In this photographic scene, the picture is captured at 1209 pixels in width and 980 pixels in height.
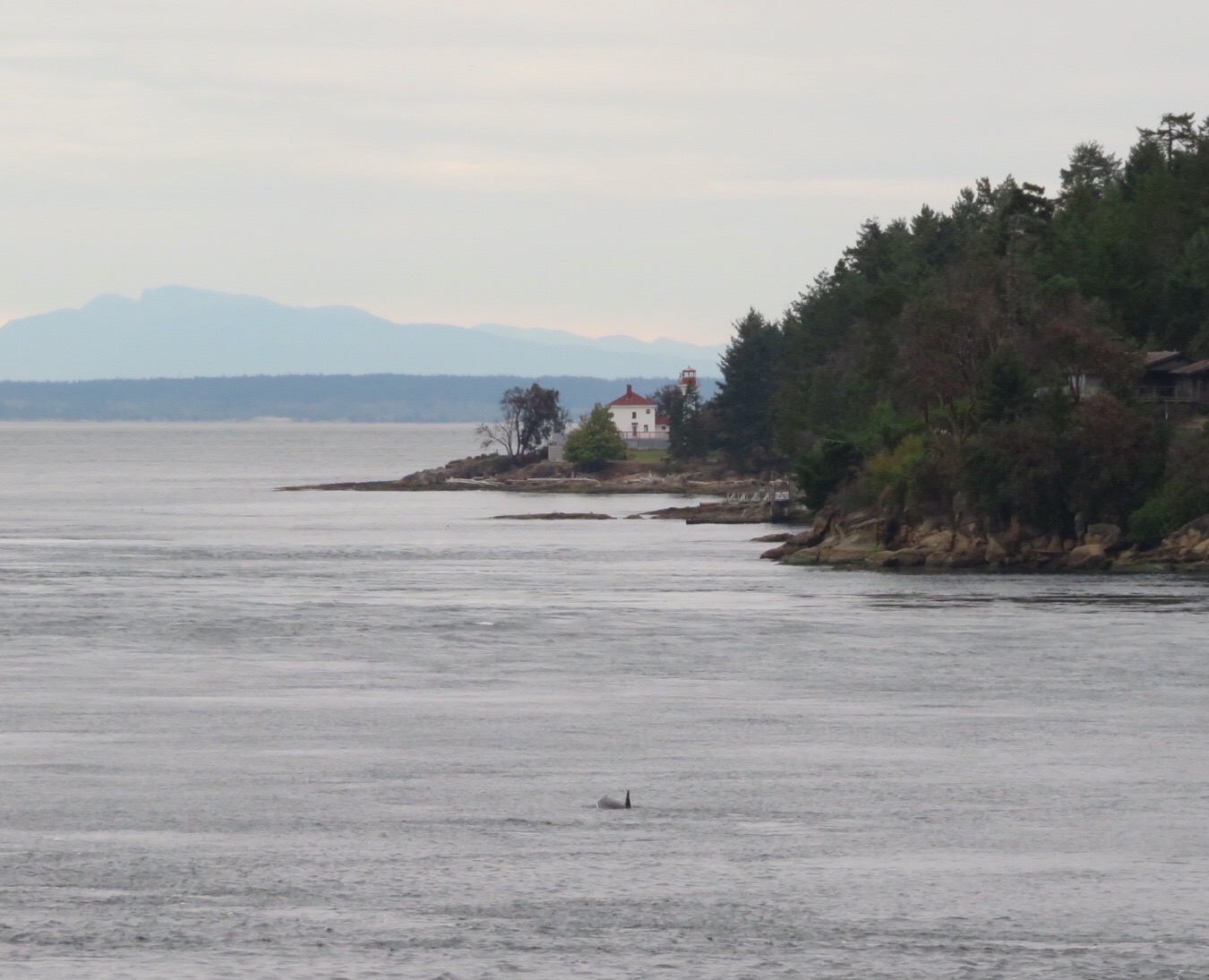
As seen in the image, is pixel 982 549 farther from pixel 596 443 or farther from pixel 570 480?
pixel 596 443

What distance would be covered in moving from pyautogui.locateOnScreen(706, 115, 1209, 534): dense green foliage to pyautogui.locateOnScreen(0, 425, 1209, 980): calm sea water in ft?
41.6

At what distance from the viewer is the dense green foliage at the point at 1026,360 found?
248 feet

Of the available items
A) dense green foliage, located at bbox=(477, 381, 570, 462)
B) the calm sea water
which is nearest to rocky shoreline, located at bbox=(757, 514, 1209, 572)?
the calm sea water

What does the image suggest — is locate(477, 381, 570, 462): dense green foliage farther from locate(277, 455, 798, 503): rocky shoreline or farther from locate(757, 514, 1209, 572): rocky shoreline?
locate(757, 514, 1209, 572): rocky shoreline

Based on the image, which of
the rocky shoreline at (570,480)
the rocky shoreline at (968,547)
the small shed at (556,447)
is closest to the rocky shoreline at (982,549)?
the rocky shoreline at (968,547)

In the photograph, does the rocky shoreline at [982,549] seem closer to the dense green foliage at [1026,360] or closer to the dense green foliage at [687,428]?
the dense green foliage at [1026,360]

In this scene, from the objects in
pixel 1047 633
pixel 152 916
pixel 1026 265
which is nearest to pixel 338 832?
pixel 152 916

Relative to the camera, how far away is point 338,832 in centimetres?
2600

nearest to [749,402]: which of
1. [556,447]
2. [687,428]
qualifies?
[687,428]

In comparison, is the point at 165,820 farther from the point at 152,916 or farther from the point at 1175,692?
the point at 1175,692

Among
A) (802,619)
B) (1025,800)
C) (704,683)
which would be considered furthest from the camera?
(802,619)

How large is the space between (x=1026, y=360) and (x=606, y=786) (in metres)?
55.7

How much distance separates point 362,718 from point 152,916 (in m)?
15.2

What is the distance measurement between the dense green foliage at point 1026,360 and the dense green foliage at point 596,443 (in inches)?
1581
